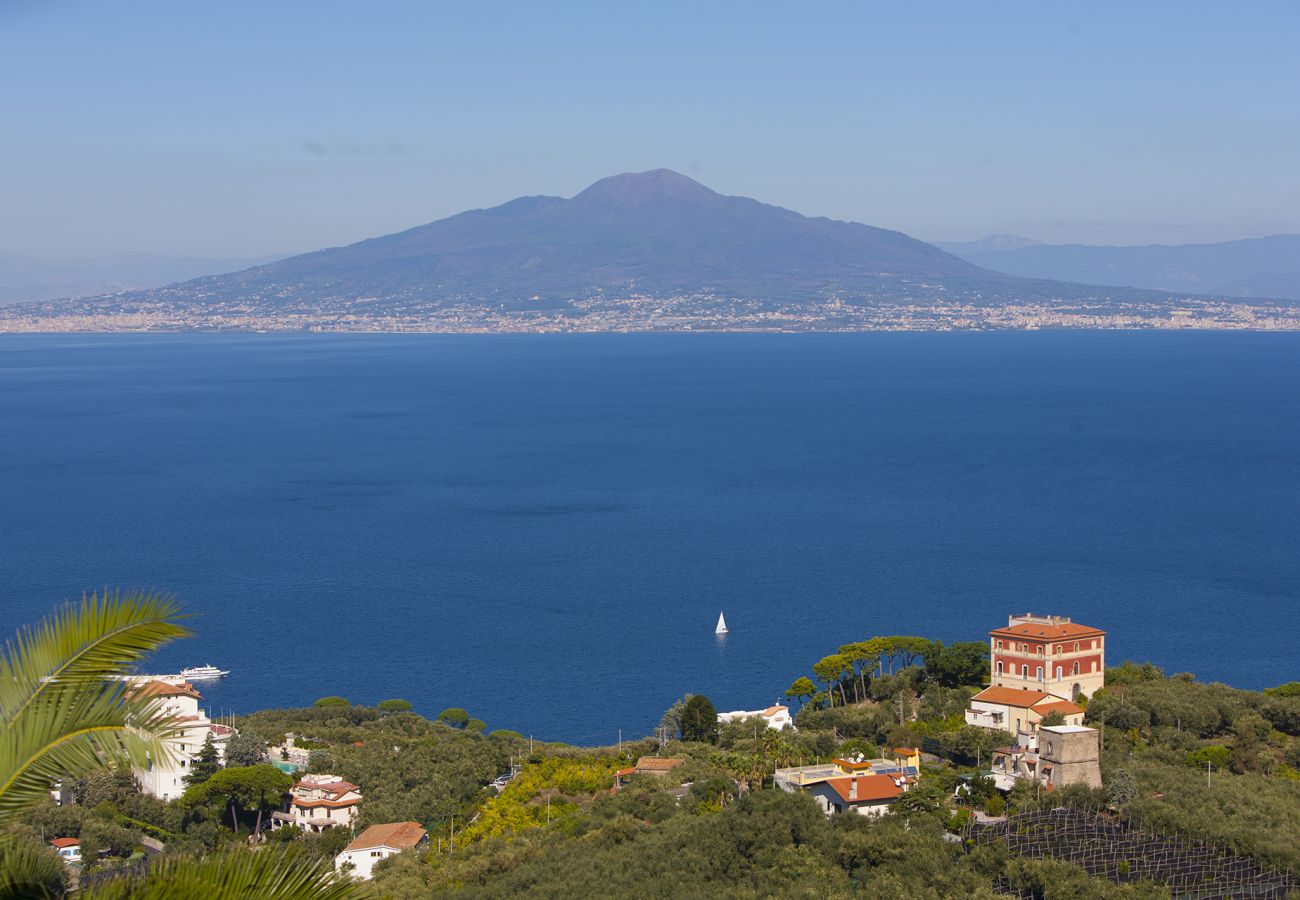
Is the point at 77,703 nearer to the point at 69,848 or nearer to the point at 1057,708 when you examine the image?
the point at 69,848

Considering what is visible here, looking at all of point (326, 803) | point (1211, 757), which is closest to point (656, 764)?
point (326, 803)

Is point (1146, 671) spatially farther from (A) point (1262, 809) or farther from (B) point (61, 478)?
(B) point (61, 478)

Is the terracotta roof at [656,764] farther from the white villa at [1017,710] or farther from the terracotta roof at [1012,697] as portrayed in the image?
the terracotta roof at [1012,697]

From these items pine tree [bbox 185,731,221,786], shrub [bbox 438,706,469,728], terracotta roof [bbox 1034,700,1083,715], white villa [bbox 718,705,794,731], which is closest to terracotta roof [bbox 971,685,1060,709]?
terracotta roof [bbox 1034,700,1083,715]

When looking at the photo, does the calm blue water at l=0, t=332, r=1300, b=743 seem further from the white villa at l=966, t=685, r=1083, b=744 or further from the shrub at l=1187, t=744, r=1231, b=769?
the shrub at l=1187, t=744, r=1231, b=769

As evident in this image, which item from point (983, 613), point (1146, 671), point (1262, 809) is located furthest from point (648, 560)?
point (1262, 809)
